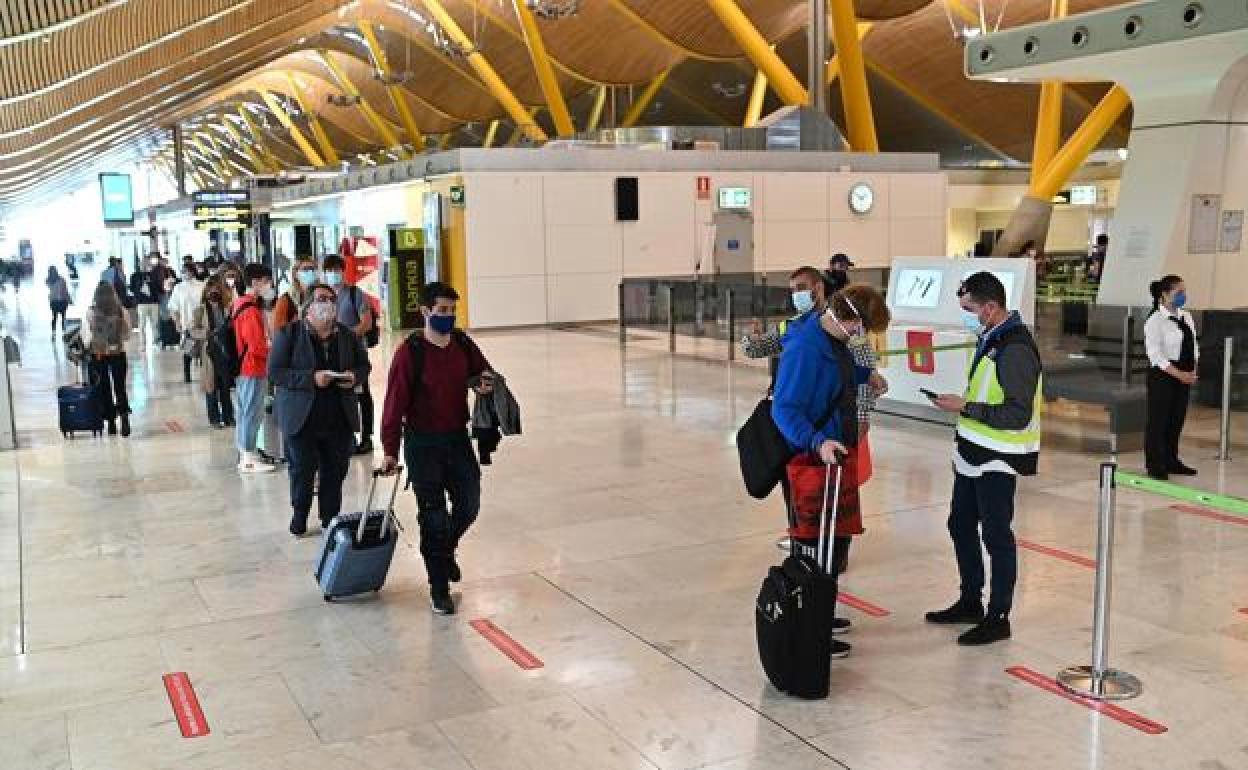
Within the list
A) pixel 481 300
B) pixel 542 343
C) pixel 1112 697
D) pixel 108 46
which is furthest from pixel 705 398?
pixel 108 46

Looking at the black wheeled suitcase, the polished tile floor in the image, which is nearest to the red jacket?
the polished tile floor

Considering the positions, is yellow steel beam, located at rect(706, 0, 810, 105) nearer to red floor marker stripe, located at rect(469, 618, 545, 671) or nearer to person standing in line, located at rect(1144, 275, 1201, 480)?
person standing in line, located at rect(1144, 275, 1201, 480)

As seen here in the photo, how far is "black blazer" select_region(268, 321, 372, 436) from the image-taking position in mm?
7640

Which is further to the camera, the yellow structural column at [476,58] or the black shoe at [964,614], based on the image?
the yellow structural column at [476,58]

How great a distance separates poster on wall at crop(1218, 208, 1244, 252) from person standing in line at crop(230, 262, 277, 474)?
11753 millimetres

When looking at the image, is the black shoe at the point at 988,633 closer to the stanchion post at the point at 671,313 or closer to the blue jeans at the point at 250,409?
the blue jeans at the point at 250,409

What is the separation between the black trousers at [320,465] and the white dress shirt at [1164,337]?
6.29m

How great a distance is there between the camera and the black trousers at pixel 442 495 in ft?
20.5

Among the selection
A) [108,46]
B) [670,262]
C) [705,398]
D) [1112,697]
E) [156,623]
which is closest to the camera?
[1112,697]

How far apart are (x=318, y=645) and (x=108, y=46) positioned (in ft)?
70.6

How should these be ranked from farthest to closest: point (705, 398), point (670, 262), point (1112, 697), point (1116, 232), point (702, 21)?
point (702, 21) < point (670, 262) < point (1116, 232) < point (705, 398) < point (1112, 697)

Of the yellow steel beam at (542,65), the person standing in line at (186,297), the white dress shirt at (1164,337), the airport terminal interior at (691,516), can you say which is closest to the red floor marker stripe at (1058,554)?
the airport terminal interior at (691,516)

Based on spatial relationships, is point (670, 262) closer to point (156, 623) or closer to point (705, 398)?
point (705, 398)

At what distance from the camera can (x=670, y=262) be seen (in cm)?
2689
